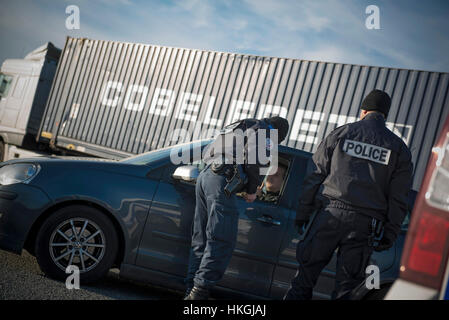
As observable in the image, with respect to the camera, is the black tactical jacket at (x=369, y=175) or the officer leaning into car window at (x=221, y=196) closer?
the black tactical jacket at (x=369, y=175)

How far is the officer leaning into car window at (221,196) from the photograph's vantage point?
9.74ft

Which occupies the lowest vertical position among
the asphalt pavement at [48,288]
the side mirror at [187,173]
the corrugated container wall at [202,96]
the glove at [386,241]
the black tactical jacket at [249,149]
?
the asphalt pavement at [48,288]

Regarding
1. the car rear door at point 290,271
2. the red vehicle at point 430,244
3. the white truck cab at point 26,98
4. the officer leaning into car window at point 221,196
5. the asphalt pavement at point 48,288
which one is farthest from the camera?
the white truck cab at point 26,98

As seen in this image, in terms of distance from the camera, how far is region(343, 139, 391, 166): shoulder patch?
2.48 m

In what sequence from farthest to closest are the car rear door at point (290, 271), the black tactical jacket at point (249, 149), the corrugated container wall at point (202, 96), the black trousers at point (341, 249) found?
1. the corrugated container wall at point (202, 96)
2. the car rear door at point (290, 271)
3. the black tactical jacket at point (249, 149)
4. the black trousers at point (341, 249)

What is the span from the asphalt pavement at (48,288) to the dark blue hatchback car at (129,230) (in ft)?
0.46

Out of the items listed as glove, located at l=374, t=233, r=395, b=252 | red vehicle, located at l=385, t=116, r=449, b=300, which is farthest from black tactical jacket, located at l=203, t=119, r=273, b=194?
red vehicle, located at l=385, t=116, r=449, b=300

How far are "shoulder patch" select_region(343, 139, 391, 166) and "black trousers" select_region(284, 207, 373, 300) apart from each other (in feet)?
1.20

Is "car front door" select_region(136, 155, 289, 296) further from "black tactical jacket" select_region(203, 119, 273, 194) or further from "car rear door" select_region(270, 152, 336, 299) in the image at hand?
"black tactical jacket" select_region(203, 119, 273, 194)

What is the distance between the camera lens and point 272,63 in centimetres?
748

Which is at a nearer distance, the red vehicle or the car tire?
the red vehicle

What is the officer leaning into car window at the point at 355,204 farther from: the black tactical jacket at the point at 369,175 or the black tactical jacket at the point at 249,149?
the black tactical jacket at the point at 249,149

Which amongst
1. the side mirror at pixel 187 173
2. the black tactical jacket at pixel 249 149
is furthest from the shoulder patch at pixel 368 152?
the side mirror at pixel 187 173
